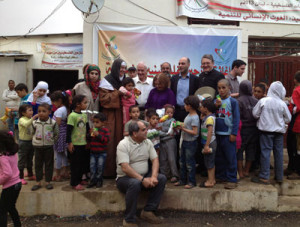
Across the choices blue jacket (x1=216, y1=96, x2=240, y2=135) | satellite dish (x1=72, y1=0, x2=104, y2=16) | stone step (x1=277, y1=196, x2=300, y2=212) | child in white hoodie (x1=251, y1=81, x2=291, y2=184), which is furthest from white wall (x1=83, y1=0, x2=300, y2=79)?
stone step (x1=277, y1=196, x2=300, y2=212)

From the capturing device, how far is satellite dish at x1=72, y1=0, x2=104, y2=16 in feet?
20.3

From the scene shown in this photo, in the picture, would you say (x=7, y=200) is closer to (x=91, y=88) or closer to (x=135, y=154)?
(x=135, y=154)

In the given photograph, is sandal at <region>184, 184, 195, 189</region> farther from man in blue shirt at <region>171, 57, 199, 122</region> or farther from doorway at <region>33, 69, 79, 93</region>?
doorway at <region>33, 69, 79, 93</region>

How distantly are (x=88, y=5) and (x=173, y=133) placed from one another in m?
3.50

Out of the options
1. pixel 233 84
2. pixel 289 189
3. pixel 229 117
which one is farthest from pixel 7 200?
pixel 289 189

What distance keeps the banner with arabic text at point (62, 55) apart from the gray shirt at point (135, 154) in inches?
315

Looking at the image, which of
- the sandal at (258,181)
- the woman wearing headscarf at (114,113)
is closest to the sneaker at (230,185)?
the sandal at (258,181)

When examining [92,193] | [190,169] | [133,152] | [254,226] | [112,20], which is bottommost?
[254,226]

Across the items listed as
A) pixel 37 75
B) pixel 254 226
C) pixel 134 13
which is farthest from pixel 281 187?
pixel 37 75

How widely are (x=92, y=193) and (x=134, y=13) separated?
14.3 feet

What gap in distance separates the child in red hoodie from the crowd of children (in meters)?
0.63

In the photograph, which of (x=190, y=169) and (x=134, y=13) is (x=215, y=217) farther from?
(x=134, y=13)

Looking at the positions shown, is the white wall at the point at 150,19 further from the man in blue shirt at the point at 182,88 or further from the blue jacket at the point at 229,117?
the blue jacket at the point at 229,117

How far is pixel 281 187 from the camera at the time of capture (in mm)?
4691
